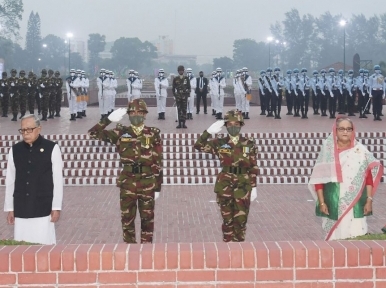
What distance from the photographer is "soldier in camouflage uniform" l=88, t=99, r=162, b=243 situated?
6023 mm

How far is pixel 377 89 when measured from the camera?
60.7 ft

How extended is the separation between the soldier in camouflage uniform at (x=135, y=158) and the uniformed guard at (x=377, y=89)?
13766 millimetres

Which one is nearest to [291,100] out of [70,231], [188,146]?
[188,146]

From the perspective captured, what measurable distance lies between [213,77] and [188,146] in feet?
22.6

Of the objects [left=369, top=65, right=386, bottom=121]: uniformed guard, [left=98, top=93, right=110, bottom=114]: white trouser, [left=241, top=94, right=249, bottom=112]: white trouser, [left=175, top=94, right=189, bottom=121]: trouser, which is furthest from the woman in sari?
[left=98, top=93, right=110, bottom=114]: white trouser

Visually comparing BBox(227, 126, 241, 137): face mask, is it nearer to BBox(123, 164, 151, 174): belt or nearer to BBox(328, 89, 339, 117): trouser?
BBox(123, 164, 151, 174): belt

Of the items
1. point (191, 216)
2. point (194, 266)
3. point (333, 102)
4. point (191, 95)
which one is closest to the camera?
point (194, 266)

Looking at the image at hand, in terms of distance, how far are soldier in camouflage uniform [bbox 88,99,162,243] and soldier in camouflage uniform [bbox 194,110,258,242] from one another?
0.49 metres

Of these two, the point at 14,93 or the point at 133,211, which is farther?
the point at 14,93

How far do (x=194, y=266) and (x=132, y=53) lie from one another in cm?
13066

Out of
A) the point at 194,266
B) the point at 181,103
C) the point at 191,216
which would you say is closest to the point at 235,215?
the point at 194,266

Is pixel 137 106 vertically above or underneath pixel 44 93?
underneath

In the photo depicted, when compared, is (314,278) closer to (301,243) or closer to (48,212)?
(301,243)

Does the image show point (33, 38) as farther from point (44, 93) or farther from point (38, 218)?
point (38, 218)
